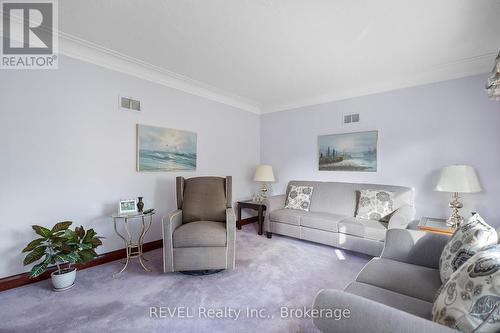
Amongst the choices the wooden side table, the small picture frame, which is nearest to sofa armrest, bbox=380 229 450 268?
the wooden side table

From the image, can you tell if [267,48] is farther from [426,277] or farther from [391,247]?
[426,277]

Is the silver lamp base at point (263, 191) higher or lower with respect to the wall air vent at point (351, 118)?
lower

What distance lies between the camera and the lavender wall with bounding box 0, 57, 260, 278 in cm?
212

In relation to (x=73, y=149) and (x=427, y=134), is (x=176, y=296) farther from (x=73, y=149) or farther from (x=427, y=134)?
(x=427, y=134)

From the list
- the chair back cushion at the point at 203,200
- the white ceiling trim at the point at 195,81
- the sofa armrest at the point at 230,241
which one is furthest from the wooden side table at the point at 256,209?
the white ceiling trim at the point at 195,81

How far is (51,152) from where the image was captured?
232cm

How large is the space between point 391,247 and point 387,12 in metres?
1.97

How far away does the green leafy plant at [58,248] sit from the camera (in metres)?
1.97

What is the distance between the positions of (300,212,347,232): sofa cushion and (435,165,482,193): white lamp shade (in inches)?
48.9

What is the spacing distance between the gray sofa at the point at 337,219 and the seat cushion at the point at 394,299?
1.57m

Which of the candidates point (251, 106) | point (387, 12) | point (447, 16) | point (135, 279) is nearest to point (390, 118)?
point (447, 16)

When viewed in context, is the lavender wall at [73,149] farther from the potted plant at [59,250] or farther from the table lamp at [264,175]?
the table lamp at [264,175]

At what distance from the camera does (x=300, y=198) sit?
3830 millimetres

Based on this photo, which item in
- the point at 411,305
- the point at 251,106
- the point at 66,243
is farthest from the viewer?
the point at 251,106
